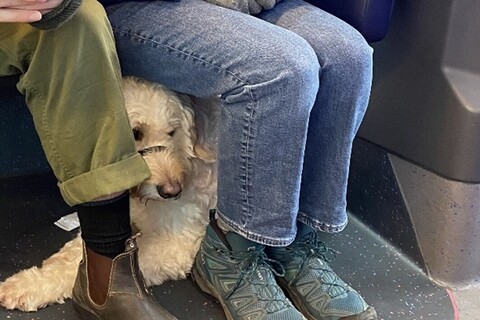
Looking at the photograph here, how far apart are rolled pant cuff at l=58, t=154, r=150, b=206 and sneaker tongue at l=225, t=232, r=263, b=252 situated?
25cm

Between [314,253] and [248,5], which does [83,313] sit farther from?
[248,5]

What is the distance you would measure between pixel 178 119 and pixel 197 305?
0.36 meters

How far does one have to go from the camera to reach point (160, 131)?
132 centimetres

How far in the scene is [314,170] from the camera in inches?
52.2

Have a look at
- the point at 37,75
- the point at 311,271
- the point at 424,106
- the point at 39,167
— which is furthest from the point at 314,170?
the point at 39,167

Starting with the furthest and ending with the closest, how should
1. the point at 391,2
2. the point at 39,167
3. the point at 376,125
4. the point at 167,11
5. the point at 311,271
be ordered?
the point at 39,167
the point at 376,125
the point at 391,2
the point at 311,271
the point at 167,11

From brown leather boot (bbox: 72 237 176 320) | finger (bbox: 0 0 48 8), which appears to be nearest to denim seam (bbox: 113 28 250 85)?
finger (bbox: 0 0 48 8)

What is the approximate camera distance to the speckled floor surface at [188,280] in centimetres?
137

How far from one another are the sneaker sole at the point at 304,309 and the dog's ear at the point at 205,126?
0.28 metres

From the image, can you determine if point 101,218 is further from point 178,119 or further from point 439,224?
point 439,224

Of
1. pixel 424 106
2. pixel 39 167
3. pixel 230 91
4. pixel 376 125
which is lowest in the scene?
pixel 39 167

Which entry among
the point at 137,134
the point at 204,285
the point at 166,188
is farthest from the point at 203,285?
the point at 137,134

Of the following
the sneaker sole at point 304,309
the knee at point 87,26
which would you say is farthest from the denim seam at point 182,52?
the sneaker sole at point 304,309

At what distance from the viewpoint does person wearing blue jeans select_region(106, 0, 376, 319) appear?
1.18 metres
